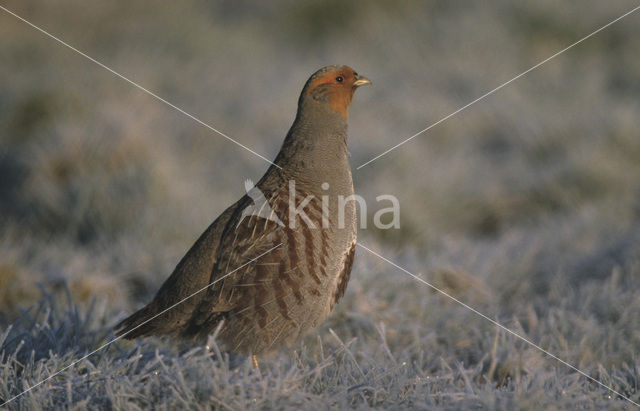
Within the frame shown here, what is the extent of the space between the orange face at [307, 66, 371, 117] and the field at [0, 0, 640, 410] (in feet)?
3.57

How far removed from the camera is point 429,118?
25.6ft

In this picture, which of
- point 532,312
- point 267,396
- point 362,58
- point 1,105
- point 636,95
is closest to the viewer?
point 267,396

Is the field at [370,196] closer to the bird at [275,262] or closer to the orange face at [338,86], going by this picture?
the bird at [275,262]

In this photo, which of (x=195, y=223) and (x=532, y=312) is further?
(x=195, y=223)

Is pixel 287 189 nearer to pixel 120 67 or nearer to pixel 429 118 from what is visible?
pixel 429 118

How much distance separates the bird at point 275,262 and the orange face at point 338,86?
4.8 inches

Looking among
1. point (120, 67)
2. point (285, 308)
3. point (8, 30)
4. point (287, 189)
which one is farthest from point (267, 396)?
point (8, 30)

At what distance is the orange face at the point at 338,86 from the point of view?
9.16 ft

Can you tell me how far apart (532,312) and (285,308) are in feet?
6.08

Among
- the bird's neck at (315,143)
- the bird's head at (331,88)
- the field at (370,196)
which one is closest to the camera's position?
the field at (370,196)

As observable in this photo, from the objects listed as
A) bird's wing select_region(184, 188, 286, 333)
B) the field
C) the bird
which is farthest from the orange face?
the field
